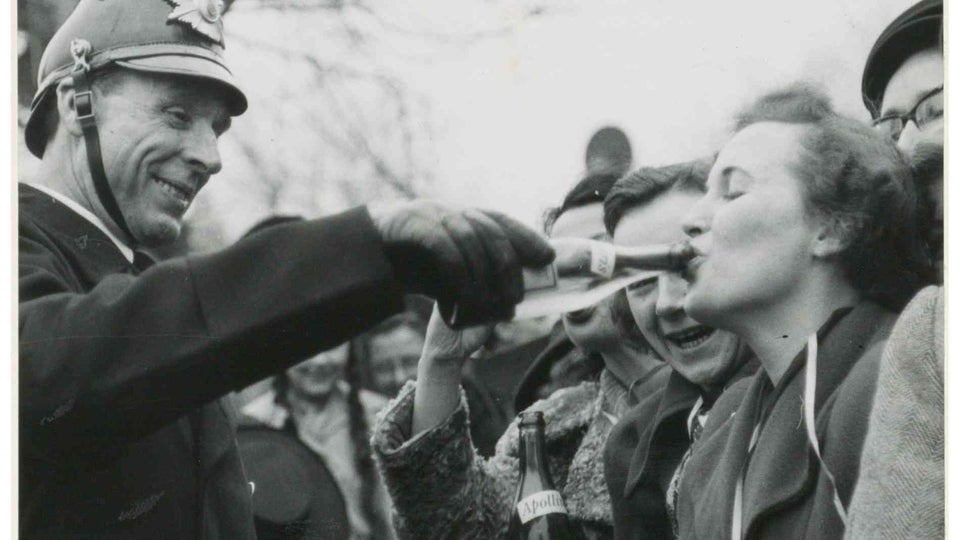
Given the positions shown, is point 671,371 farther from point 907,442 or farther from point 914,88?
point 907,442

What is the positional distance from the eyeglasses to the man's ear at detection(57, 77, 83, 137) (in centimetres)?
157

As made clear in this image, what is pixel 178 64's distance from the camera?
2.76 metres

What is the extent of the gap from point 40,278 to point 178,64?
0.51m

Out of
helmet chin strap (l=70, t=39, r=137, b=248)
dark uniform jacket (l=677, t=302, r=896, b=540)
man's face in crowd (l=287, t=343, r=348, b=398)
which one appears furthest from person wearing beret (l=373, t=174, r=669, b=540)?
helmet chin strap (l=70, t=39, r=137, b=248)

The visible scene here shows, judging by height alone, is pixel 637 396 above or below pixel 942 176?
below

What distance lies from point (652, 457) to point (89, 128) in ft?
4.24

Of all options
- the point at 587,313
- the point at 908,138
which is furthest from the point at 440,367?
the point at 908,138

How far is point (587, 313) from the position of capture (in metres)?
2.71

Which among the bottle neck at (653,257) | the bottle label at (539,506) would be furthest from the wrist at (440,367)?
the bottle neck at (653,257)

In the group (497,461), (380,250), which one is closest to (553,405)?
(497,461)

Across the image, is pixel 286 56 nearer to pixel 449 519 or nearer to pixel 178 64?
pixel 178 64

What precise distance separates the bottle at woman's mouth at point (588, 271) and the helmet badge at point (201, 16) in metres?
0.83

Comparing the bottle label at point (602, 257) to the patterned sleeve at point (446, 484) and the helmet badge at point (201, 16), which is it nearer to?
the patterned sleeve at point (446, 484)

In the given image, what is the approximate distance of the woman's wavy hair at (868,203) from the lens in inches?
92.1
